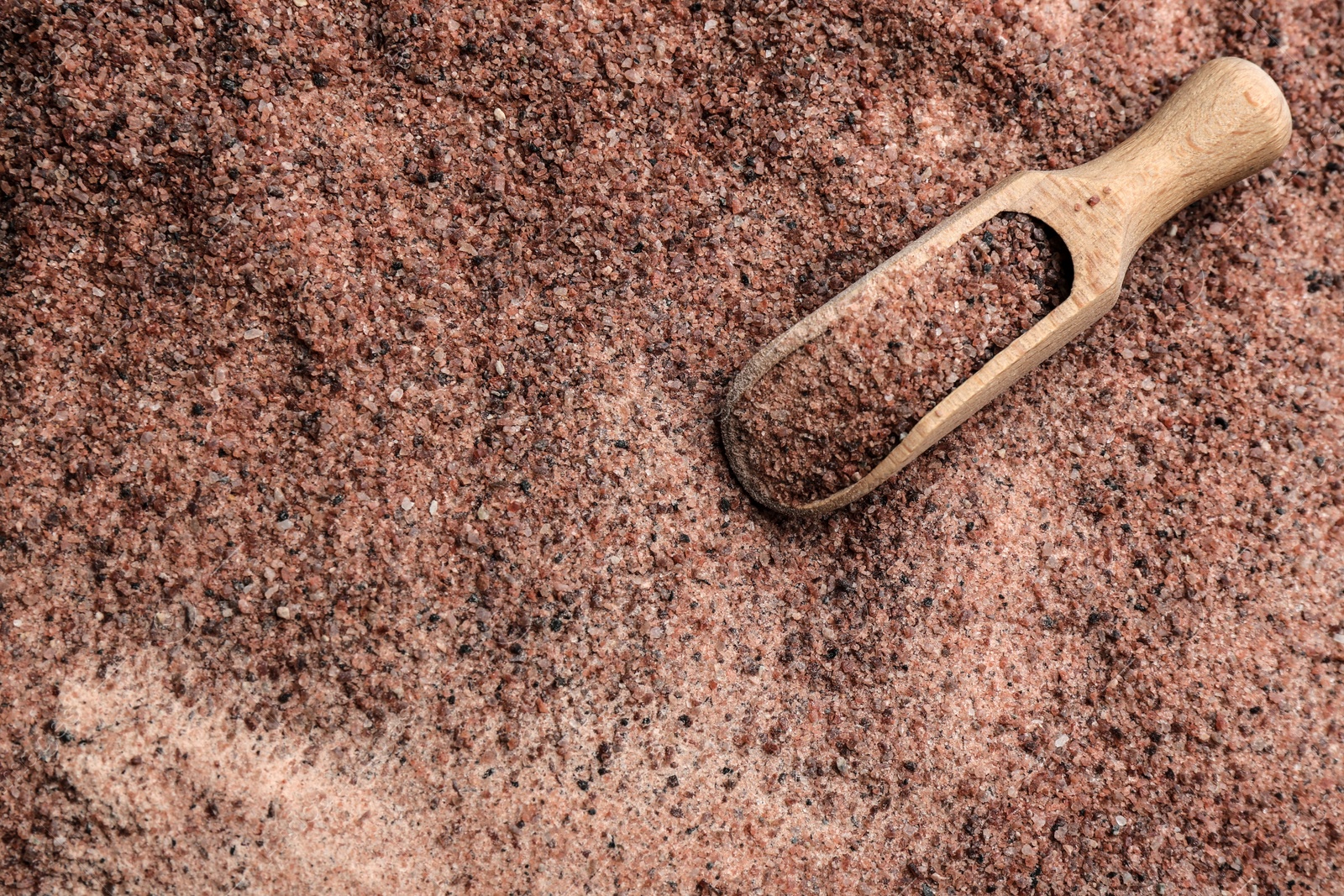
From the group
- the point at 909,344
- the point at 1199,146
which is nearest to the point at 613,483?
the point at 909,344

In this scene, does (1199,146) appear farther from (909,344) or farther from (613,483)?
(613,483)

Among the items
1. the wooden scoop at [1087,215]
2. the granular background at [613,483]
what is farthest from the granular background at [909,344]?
the granular background at [613,483]

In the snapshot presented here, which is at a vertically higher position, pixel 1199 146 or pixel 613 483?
pixel 1199 146

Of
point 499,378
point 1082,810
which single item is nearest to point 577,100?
point 499,378

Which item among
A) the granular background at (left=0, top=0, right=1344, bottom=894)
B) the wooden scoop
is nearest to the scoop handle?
the wooden scoop

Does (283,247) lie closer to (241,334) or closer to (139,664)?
(241,334)
